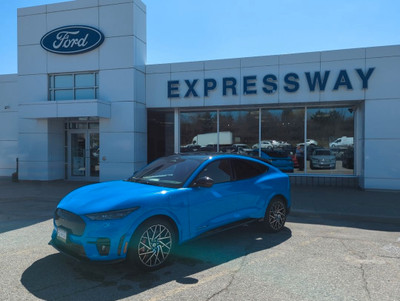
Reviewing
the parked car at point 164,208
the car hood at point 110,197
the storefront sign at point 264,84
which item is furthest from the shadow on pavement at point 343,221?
the storefront sign at point 264,84

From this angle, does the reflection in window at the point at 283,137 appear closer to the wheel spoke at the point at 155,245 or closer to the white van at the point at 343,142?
the white van at the point at 343,142

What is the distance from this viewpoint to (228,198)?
211 inches

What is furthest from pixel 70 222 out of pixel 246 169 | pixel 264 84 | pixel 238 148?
pixel 238 148

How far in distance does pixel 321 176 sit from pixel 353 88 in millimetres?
3509

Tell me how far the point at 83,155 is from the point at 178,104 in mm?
5099

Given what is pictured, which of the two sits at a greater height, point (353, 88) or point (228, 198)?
point (353, 88)

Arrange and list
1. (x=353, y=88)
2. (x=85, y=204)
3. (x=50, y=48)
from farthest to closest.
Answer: (x=50, y=48), (x=353, y=88), (x=85, y=204)

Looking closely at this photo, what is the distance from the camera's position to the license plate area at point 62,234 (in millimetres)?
4312

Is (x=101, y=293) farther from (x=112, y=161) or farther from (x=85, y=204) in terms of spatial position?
(x=112, y=161)

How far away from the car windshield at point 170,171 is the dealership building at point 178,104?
725 cm

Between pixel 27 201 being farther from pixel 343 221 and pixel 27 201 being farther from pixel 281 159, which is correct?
pixel 281 159

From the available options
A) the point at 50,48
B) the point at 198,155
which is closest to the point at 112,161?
the point at 50,48

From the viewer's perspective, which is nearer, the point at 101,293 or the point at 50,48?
the point at 101,293

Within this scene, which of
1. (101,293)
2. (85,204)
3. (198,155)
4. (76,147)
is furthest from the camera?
(76,147)
